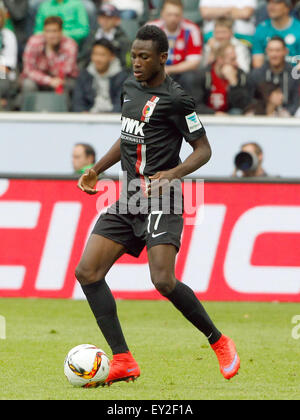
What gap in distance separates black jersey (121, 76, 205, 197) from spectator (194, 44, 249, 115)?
6.90 meters

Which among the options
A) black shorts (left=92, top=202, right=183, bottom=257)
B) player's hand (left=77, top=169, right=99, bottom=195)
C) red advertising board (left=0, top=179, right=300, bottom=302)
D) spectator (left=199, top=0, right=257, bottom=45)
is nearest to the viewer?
black shorts (left=92, top=202, right=183, bottom=257)

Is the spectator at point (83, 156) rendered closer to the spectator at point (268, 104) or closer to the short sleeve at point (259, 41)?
the spectator at point (268, 104)

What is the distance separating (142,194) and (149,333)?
118 inches

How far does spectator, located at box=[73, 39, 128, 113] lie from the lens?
13.8 m

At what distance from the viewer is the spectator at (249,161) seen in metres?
12.3

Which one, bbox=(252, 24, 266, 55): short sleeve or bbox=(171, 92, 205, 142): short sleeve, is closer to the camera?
bbox=(171, 92, 205, 142): short sleeve

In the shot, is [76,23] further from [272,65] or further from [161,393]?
[161,393]

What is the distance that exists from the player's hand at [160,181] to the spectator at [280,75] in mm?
7474

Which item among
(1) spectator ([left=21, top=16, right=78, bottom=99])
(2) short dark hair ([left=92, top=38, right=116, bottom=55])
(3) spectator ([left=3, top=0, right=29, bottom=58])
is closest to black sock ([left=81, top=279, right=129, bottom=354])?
(2) short dark hair ([left=92, top=38, right=116, bottom=55])

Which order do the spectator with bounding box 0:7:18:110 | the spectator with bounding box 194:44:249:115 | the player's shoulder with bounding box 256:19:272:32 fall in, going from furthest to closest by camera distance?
the player's shoulder with bounding box 256:19:272:32
the spectator with bounding box 0:7:18:110
the spectator with bounding box 194:44:249:115

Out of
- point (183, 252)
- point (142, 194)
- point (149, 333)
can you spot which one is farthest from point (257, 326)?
point (142, 194)

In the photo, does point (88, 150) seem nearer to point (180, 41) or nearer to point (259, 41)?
point (180, 41)

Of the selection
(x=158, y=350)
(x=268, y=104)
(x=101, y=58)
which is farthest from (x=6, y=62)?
(x=158, y=350)

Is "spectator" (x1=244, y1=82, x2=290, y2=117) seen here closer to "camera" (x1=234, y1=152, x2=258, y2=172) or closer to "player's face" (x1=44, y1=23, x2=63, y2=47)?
"camera" (x1=234, y1=152, x2=258, y2=172)
